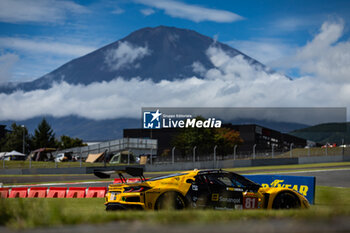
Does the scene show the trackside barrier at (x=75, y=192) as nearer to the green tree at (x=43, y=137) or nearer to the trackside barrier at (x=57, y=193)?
the trackside barrier at (x=57, y=193)

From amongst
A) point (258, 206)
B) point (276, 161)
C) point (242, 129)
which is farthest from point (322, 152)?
point (242, 129)

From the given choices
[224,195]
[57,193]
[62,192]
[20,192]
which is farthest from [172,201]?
[20,192]

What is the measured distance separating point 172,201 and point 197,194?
717mm

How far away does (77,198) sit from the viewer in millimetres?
15664

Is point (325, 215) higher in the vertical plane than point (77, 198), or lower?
higher

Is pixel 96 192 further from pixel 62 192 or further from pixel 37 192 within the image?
pixel 37 192

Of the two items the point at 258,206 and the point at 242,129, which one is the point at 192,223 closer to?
the point at 258,206

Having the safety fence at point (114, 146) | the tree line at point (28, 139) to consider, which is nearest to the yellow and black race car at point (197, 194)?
the safety fence at point (114, 146)

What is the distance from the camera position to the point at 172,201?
9.61 m

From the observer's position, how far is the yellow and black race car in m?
9.65

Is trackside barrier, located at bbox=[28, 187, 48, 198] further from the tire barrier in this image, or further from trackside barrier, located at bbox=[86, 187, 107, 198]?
trackside barrier, located at bbox=[86, 187, 107, 198]

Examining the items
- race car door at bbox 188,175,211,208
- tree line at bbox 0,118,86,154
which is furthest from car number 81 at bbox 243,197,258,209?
tree line at bbox 0,118,86,154

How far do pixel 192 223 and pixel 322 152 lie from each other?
38.5m

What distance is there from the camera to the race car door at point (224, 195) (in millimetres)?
10133
